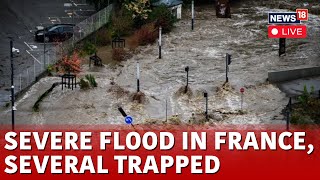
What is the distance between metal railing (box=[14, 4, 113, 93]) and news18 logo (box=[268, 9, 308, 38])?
36.8ft

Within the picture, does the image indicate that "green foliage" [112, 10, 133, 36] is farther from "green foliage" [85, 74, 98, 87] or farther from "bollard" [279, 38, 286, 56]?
"bollard" [279, 38, 286, 56]

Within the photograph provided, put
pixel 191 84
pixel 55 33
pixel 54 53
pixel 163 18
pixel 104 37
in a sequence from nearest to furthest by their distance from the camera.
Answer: pixel 191 84
pixel 54 53
pixel 104 37
pixel 55 33
pixel 163 18

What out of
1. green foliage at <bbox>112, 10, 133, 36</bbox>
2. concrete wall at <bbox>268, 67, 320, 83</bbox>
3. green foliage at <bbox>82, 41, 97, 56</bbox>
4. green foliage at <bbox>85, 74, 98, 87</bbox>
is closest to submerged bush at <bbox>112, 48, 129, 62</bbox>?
green foliage at <bbox>82, 41, 97, 56</bbox>

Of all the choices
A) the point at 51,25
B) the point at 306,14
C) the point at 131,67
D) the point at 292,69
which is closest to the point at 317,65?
the point at 292,69

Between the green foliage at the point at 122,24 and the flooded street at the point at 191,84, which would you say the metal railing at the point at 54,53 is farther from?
the green foliage at the point at 122,24

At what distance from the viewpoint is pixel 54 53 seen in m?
44.8

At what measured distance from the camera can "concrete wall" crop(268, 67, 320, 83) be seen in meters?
39.4

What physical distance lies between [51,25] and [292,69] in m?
18.4

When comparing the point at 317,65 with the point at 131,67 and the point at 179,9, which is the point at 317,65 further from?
the point at 179,9

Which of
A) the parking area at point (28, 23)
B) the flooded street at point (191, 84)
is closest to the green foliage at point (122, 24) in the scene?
the flooded street at point (191, 84)

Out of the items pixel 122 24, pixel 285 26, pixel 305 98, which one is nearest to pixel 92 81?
pixel 305 98

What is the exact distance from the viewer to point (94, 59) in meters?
43.1

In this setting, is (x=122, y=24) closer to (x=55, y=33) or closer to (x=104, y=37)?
(x=104, y=37)

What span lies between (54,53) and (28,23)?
27.2ft
